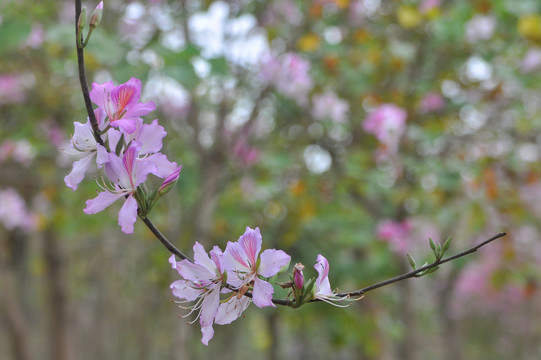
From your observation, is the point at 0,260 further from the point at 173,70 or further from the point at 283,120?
the point at 173,70

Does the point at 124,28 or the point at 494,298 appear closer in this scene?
the point at 124,28

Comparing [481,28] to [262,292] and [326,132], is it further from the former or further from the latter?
[262,292]

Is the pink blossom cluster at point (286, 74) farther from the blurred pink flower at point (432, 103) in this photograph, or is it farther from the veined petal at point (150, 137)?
the veined petal at point (150, 137)

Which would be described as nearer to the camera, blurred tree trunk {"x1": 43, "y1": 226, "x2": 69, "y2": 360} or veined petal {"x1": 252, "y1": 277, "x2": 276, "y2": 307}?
veined petal {"x1": 252, "y1": 277, "x2": 276, "y2": 307}

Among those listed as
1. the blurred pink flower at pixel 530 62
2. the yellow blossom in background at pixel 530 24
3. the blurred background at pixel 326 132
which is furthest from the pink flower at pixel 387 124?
the blurred pink flower at pixel 530 62

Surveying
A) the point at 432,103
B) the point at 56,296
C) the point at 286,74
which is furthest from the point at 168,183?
the point at 56,296

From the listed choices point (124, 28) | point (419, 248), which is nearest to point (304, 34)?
point (124, 28)

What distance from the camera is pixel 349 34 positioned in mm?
4098

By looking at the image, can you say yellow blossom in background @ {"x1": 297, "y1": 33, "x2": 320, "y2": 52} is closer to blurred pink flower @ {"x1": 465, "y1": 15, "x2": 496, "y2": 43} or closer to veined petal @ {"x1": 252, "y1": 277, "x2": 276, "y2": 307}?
blurred pink flower @ {"x1": 465, "y1": 15, "x2": 496, "y2": 43}

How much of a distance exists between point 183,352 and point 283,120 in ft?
6.15

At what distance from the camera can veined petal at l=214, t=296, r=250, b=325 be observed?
30.7 inches

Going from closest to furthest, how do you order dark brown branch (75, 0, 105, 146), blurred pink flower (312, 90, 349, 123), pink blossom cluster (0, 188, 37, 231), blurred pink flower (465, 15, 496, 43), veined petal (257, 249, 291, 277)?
dark brown branch (75, 0, 105, 146)
veined petal (257, 249, 291, 277)
blurred pink flower (465, 15, 496, 43)
blurred pink flower (312, 90, 349, 123)
pink blossom cluster (0, 188, 37, 231)

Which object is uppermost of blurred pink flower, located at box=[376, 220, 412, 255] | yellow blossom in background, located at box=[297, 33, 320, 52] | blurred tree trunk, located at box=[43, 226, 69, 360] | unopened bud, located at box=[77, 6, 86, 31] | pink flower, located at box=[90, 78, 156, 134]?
unopened bud, located at box=[77, 6, 86, 31]

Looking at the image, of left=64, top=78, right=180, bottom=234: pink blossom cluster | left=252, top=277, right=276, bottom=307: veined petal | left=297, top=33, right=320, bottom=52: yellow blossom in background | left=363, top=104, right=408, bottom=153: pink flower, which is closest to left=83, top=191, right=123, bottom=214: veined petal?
left=64, top=78, right=180, bottom=234: pink blossom cluster
